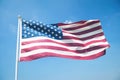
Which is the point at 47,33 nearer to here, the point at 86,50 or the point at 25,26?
the point at 25,26

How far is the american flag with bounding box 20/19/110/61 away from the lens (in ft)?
→ 40.8

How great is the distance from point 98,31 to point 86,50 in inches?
46.2

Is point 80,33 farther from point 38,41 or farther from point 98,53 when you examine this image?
point 38,41

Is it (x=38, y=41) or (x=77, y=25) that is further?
(x=77, y=25)

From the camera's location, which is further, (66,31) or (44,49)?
(66,31)

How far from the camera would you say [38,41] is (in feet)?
41.8

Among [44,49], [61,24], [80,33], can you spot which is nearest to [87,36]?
[80,33]

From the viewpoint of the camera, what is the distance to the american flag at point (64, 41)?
12422 millimetres

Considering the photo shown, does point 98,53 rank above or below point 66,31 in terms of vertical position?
below

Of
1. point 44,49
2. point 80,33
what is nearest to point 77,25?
point 80,33

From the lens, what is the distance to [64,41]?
44.0 ft

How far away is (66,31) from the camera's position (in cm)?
1375

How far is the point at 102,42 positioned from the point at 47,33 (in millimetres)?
2448

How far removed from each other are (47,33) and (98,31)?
236 cm
